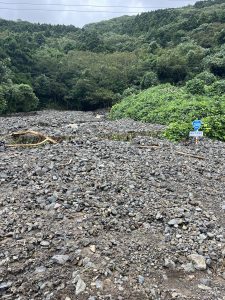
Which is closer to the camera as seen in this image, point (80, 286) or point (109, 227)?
point (80, 286)

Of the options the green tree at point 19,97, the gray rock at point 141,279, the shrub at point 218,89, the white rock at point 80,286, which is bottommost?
the green tree at point 19,97

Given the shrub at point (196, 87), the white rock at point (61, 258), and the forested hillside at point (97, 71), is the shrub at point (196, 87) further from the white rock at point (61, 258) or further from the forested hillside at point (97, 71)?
the white rock at point (61, 258)

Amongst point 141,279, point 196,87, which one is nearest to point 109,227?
point 141,279

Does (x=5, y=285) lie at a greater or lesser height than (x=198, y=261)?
greater

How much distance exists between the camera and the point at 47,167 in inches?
416

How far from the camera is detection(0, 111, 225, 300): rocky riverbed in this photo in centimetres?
588

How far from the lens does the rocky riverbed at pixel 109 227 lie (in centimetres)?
588

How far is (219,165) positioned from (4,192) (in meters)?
7.34

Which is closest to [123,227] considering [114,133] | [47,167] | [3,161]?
[47,167]

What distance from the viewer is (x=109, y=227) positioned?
291 inches

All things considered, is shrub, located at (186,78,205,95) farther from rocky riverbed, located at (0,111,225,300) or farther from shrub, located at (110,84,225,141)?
rocky riverbed, located at (0,111,225,300)

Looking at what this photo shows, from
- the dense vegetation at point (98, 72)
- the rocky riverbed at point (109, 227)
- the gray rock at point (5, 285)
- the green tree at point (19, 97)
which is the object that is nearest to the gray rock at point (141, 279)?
the rocky riverbed at point (109, 227)

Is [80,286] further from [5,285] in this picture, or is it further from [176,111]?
[176,111]

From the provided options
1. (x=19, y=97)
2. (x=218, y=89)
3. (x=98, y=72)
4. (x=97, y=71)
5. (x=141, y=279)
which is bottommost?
(x=19, y=97)
